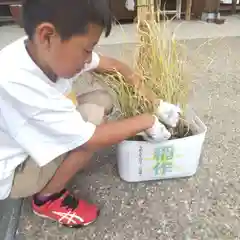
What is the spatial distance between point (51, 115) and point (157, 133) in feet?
1.06

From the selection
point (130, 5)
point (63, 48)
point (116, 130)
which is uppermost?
point (63, 48)

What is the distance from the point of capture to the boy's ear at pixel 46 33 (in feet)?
2.70

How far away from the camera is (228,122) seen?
5.21 ft

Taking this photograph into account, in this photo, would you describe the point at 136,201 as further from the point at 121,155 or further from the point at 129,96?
the point at 129,96

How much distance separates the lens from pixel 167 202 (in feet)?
3.81

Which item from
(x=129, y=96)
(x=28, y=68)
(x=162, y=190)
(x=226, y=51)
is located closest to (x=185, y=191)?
(x=162, y=190)

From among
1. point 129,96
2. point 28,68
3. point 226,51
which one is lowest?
point 226,51

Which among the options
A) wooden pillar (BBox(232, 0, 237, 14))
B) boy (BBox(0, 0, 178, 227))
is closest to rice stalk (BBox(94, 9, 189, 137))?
boy (BBox(0, 0, 178, 227))

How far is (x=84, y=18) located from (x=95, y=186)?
601 mm

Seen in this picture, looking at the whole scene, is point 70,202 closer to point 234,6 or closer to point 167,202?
point 167,202

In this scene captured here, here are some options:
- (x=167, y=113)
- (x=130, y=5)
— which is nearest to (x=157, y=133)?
(x=167, y=113)

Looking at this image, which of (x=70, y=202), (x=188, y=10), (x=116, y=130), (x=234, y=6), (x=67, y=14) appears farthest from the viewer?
(x=234, y=6)

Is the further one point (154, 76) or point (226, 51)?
point (226, 51)

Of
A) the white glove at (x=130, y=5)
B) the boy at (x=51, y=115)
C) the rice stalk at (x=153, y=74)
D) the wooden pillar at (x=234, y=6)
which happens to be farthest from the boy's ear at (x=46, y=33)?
the wooden pillar at (x=234, y=6)
